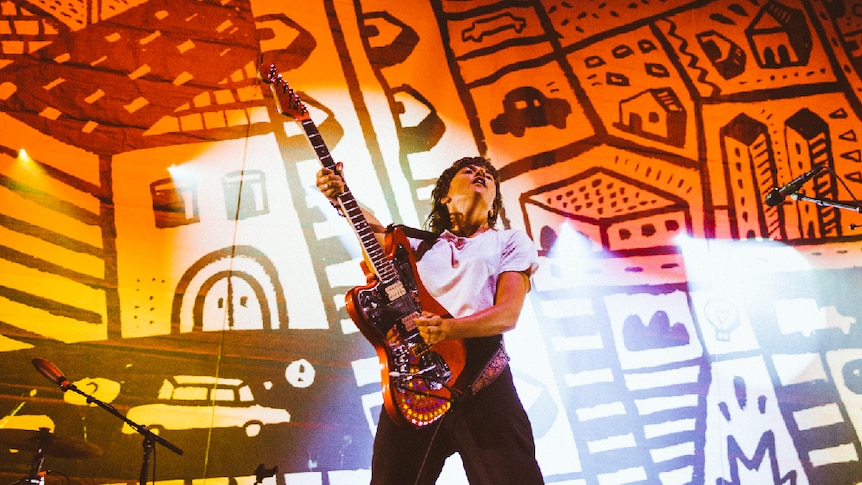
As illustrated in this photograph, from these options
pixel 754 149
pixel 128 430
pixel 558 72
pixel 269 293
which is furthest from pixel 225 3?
pixel 754 149

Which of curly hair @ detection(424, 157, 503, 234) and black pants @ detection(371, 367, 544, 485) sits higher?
curly hair @ detection(424, 157, 503, 234)

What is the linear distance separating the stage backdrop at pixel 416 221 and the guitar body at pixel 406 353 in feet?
3.02

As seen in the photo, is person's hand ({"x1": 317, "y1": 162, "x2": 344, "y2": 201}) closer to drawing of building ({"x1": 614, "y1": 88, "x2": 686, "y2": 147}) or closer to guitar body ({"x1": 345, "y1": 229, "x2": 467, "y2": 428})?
guitar body ({"x1": 345, "y1": 229, "x2": 467, "y2": 428})

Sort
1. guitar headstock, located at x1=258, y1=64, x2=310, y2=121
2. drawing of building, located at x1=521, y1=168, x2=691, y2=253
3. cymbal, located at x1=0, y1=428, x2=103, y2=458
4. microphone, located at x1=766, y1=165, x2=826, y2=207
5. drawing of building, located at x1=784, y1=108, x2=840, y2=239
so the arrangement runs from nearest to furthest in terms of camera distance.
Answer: cymbal, located at x1=0, y1=428, x2=103, y2=458
guitar headstock, located at x1=258, y1=64, x2=310, y2=121
microphone, located at x1=766, y1=165, x2=826, y2=207
drawing of building, located at x1=521, y1=168, x2=691, y2=253
drawing of building, located at x1=784, y1=108, x2=840, y2=239

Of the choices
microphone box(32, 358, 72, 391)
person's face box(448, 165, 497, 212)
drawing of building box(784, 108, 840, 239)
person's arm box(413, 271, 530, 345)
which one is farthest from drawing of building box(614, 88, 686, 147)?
microphone box(32, 358, 72, 391)

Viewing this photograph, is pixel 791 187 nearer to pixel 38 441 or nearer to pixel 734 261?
pixel 734 261

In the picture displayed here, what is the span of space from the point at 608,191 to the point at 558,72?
2.61ft

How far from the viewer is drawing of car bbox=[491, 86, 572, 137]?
3.59 meters

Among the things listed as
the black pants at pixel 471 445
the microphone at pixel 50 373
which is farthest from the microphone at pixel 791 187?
the microphone at pixel 50 373

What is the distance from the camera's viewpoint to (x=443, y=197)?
2.84 meters

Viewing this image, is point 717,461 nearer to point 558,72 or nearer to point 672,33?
point 558,72

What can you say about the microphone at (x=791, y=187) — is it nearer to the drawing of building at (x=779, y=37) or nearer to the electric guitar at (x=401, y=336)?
the drawing of building at (x=779, y=37)

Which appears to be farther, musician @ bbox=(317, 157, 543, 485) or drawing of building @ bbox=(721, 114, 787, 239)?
drawing of building @ bbox=(721, 114, 787, 239)

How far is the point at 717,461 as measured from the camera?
3.32 m
